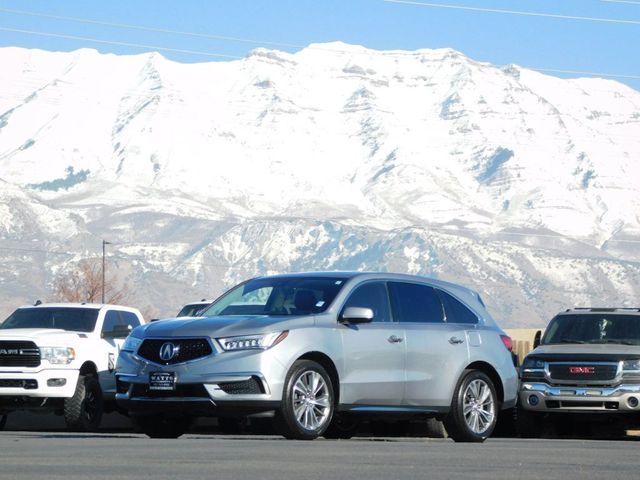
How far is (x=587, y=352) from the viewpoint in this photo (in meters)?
20.6

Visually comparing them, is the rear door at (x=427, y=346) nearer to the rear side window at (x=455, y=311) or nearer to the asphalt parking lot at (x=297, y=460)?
the rear side window at (x=455, y=311)

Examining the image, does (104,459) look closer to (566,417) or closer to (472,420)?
(472,420)

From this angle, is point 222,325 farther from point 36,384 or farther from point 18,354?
point 18,354

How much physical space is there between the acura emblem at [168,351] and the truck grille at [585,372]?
737cm

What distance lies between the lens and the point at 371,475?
10.6 metres

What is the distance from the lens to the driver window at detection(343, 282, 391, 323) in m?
15.7

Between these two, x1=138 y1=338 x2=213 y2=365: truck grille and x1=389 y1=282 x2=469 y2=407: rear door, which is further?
x1=389 y1=282 x2=469 y2=407: rear door

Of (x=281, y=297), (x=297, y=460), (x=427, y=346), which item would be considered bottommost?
(x=297, y=460)

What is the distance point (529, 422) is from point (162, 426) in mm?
6591

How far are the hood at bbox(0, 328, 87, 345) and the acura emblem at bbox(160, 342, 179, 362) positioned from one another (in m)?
6.37

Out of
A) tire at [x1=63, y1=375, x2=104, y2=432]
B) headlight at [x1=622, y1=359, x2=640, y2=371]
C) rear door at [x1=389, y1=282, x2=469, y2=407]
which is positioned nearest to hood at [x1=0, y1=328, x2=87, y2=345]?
tire at [x1=63, y1=375, x2=104, y2=432]

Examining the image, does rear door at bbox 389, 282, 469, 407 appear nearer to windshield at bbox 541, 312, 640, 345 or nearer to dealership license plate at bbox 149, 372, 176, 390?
dealership license plate at bbox 149, 372, 176, 390

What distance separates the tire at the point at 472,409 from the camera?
16.1 meters

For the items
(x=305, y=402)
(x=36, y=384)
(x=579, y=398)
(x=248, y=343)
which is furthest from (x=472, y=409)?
(x=36, y=384)
